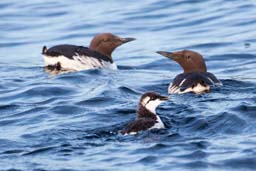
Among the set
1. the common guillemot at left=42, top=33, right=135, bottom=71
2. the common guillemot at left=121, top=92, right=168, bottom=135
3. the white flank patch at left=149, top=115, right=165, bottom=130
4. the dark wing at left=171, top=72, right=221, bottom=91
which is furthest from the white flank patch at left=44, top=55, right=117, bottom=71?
the white flank patch at left=149, top=115, right=165, bottom=130

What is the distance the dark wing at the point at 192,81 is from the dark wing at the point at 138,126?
108 inches

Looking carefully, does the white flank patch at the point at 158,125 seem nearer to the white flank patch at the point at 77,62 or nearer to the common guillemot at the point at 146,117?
the common guillemot at the point at 146,117

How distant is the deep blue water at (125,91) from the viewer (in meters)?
12.0

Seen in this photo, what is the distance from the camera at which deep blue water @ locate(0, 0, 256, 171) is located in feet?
39.5

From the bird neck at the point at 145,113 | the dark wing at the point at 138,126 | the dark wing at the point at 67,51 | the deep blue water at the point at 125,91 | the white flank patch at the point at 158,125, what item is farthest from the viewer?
the dark wing at the point at 67,51

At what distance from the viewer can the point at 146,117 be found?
13609 millimetres

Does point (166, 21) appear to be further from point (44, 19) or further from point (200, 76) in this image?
point (200, 76)

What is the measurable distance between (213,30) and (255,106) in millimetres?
9222

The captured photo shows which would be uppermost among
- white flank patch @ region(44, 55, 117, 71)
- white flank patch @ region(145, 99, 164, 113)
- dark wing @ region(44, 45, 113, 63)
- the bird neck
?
dark wing @ region(44, 45, 113, 63)

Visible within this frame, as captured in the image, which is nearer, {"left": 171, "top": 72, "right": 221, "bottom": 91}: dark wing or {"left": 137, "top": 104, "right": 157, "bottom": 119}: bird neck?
{"left": 137, "top": 104, "right": 157, "bottom": 119}: bird neck

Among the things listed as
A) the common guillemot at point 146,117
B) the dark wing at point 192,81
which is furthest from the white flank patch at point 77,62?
the common guillemot at point 146,117

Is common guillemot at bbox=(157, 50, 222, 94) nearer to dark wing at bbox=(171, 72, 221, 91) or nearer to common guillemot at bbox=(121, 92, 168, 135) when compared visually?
dark wing at bbox=(171, 72, 221, 91)

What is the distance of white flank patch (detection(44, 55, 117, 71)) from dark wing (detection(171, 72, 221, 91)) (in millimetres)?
3122

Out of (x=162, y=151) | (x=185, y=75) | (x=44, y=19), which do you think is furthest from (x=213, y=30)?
(x=162, y=151)
